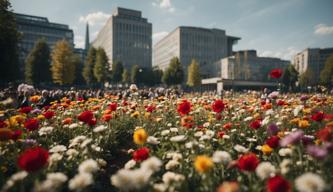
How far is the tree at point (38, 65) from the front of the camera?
161 ft

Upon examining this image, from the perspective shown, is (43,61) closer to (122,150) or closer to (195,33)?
(122,150)

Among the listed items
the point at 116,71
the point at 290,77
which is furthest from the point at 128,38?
the point at 290,77

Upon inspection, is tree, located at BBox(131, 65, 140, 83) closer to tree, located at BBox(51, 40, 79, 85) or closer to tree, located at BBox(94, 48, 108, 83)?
tree, located at BBox(94, 48, 108, 83)

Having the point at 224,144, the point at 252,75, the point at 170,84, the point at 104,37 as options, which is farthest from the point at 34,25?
the point at 224,144

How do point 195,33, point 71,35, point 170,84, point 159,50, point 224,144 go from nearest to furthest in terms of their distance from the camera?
point 224,144 < point 170,84 < point 71,35 < point 195,33 < point 159,50

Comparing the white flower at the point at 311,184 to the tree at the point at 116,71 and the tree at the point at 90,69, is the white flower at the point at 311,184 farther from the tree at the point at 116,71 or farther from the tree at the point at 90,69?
the tree at the point at 116,71

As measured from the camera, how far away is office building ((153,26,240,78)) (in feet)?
382

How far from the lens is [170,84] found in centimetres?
6544

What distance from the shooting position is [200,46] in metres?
120

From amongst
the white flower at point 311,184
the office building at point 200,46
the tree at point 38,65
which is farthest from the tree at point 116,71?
the white flower at point 311,184

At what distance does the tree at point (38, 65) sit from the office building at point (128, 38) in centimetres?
6126

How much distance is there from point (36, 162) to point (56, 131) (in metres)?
4.16

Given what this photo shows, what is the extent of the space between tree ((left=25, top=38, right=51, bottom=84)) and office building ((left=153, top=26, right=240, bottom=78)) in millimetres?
73068

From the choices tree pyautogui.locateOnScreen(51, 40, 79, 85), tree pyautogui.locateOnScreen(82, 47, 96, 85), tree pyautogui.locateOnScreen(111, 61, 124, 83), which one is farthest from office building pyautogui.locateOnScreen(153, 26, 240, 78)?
tree pyautogui.locateOnScreen(51, 40, 79, 85)
